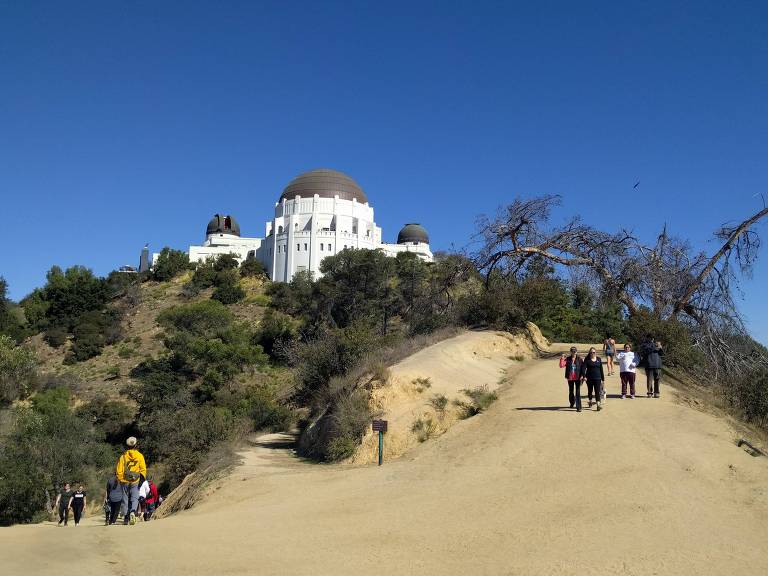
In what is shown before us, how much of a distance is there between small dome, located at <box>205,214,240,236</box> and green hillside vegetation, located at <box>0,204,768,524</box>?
7255 millimetres

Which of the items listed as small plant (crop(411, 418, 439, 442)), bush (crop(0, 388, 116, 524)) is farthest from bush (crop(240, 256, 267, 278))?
small plant (crop(411, 418, 439, 442))

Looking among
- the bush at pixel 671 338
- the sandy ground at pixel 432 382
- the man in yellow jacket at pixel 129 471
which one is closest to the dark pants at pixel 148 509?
the man in yellow jacket at pixel 129 471

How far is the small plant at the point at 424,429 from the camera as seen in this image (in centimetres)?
1301

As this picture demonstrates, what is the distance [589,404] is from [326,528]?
6.85 metres

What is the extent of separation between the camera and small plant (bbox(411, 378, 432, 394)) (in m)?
14.4

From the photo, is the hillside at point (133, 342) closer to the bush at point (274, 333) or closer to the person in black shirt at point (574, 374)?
the bush at point (274, 333)

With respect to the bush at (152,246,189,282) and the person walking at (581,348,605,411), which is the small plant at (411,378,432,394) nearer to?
the person walking at (581,348,605,411)

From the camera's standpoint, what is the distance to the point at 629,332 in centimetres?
2066

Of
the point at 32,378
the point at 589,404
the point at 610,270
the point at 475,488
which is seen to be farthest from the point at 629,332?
the point at 32,378

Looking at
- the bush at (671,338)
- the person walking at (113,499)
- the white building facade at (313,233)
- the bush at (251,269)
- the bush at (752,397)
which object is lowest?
the person walking at (113,499)

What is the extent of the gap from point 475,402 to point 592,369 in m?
2.71

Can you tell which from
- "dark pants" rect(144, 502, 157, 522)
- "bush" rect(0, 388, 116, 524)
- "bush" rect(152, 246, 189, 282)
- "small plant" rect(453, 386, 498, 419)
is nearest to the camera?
"dark pants" rect(144, 502, 157, 522)

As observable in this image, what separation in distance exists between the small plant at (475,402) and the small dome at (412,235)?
5723 centimetres

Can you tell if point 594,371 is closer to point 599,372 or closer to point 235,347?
point 599,372
